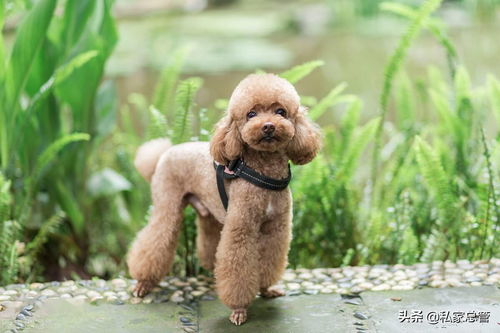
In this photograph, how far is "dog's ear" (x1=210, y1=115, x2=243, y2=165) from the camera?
7.68ft

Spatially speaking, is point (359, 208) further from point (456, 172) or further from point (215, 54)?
point (215, 54)

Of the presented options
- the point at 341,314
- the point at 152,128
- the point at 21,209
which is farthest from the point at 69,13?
the point at 341,314

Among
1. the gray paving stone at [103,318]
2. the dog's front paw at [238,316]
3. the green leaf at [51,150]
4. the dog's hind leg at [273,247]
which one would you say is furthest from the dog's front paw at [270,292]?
the green leaf at [51,150]

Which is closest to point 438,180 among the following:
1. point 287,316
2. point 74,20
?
point 287,316

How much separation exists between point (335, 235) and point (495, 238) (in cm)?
73

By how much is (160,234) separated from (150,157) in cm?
35

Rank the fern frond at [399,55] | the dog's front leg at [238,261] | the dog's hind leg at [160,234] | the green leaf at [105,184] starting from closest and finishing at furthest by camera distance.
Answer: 1. the dog's front leg at [238,261]
2. the dog's hind leg at [160,234]
3. the fern frond at [399,55]
4. the green leaf at [105,184]

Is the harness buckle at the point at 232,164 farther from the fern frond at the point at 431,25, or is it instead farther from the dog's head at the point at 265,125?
the fern frond at the point at 431,25

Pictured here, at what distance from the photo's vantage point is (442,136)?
4254 millimetres

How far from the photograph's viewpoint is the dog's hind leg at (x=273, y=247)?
8.34 ft

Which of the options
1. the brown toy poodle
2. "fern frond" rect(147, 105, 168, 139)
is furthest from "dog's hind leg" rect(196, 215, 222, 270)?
"fern frond" rect(147, 105, 168, 139)

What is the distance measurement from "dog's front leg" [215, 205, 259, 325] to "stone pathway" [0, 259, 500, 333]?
4.0 inches

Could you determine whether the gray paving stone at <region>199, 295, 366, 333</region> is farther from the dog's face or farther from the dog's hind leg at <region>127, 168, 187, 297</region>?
the dog's face

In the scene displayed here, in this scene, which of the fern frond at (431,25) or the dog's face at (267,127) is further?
the fern frond at (431,25)
